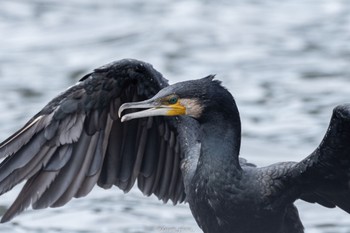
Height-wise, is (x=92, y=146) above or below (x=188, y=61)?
below

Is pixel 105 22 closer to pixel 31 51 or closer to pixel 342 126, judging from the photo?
pixel 31 51

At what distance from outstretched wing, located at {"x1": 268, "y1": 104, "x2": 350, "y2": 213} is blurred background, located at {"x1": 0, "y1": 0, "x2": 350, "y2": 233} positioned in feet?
9.29

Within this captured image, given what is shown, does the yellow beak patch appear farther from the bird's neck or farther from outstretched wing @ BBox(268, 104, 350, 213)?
outstretched wing @ BBox(268, 104, 350, 213)

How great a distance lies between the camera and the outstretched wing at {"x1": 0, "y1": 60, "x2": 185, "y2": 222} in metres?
9.09

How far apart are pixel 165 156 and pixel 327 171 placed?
1.75m

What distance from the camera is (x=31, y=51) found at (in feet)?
52.5

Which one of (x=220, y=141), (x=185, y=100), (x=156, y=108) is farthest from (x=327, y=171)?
(x=156, y=108)

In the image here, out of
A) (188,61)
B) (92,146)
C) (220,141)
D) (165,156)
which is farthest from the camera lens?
(188,61)

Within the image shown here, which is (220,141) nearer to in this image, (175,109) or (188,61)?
(175,109)

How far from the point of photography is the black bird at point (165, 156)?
328 inches

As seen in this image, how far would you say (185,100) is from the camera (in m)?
8.30

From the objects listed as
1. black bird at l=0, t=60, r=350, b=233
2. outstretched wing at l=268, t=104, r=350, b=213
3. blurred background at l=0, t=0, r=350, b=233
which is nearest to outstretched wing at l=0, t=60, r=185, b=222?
black bird at l=0, t=60, r=350, b=233

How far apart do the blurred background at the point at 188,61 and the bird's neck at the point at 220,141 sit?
114 inches

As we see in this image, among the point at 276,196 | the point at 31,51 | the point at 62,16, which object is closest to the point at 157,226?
the point at 276,196
